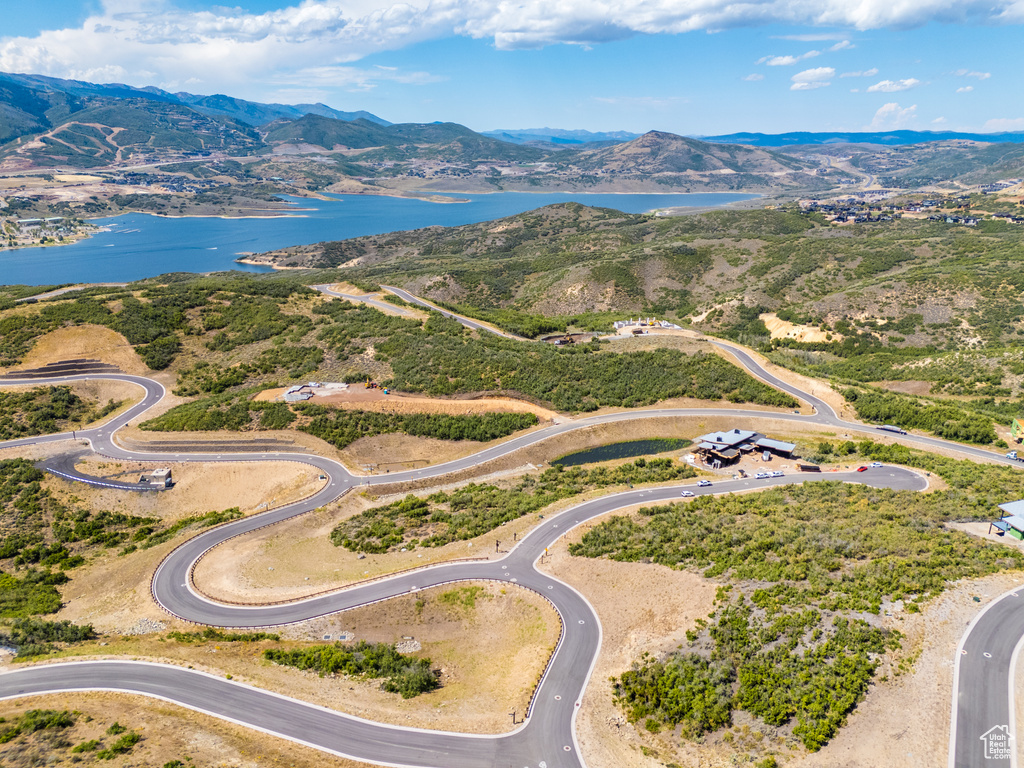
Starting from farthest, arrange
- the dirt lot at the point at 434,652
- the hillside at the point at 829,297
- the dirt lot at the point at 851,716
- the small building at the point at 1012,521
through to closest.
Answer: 1. the hillside at the point at 829,297
2. the small building at the point at 1012,521
3. the dirt lot at the point at 434,652
4. the dirt lot at the point at 851,716

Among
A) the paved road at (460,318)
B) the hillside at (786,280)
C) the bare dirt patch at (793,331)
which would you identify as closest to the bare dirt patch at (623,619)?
the paved road at (460,318)

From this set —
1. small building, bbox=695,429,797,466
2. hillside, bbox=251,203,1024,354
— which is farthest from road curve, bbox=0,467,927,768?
hillside, bbox=251,203,1024,354

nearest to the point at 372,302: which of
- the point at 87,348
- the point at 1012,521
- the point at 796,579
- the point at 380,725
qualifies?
the point at 87,348

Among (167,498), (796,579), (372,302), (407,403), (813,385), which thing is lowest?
(167,498)

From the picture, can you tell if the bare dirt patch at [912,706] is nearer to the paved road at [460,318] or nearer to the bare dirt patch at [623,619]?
the bare dirt patch at [623,619]

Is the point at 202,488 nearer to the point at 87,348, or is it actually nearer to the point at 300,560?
the point at 300,560
